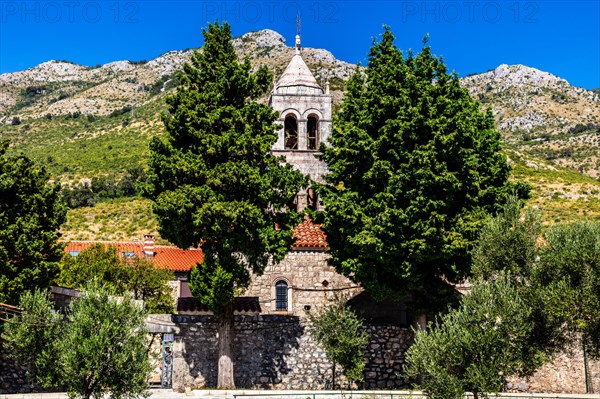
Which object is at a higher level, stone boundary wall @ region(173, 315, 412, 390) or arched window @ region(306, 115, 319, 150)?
arched window @ region(306, 115, 319, 150)

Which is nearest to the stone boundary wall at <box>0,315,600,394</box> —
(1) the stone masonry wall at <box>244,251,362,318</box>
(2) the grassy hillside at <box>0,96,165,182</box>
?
(1) the stone masonry wall at <box>244,251,362,318</box>

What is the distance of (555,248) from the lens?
2219cm

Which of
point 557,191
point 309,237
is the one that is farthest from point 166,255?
point 557,191

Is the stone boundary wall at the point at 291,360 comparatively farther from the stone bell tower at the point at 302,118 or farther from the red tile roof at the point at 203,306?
the stone bell tower at the point at 302,118

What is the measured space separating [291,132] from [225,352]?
15053mm

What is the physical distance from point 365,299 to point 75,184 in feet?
182

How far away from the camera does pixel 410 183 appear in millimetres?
25078

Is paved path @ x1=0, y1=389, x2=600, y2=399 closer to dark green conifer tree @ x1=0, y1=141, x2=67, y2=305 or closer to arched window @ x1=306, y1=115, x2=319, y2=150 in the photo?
dark green conifer tree @ x1=0, y1=141, x2=67, y2=305

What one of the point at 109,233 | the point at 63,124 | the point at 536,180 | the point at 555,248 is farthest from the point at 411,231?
the point at 63,124

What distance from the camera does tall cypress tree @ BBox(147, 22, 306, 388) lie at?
2400 cm

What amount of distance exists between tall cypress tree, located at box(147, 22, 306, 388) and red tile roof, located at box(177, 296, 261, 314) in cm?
135

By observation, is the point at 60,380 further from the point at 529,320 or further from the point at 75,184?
the point at 75,184

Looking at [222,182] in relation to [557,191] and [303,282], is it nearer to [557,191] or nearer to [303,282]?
[303,282]

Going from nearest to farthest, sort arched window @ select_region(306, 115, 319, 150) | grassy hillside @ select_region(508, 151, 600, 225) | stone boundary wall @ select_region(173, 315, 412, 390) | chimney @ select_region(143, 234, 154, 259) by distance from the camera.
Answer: stone boundary wall @ select_region(173, 315, 412, 390) → arched window @ select_region(306, 115, 319, 150) → chimney @ select_region(143, 234, 154, 259) → grassy hillside @ select_region(508, 151, 600, 225)
